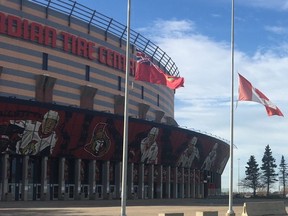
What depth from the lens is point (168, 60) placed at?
308 feet

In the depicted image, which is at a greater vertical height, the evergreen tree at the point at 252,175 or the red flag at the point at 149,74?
the red flag at the point at 149,74

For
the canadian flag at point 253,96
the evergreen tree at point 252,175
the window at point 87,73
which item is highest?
the window at point 87,73

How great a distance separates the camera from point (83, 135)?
65062 mm

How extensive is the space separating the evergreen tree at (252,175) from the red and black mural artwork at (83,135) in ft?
223

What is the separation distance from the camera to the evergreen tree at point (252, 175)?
492 feet

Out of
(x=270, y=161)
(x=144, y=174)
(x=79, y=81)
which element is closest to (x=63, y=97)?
(x=79, y=81)

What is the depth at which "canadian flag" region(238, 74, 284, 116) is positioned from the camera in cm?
3137

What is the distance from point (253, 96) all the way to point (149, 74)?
7.96m

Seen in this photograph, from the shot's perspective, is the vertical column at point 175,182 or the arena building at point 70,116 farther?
the vertical column at point 175,182

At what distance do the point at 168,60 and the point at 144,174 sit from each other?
2349 centimetres

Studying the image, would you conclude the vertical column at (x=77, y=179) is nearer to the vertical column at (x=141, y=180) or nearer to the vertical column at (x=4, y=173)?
the vertical column at (x=4, y=173)

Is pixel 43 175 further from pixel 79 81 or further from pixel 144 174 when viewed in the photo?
pixel 144 174

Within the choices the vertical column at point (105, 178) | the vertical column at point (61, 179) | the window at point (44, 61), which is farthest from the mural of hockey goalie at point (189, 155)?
the window at point (44, 61)

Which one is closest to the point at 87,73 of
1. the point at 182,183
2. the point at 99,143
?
the point at 99,143
